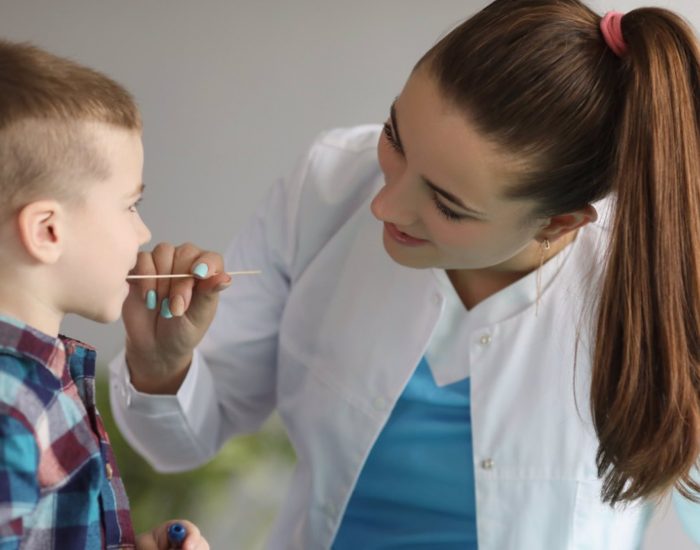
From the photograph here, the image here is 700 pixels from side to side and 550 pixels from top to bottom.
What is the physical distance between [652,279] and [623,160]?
140 mm

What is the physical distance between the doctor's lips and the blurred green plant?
3.41 feet

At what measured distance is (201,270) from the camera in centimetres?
123

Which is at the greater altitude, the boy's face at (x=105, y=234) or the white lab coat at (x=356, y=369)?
the boy's face at (x=105, y=234)

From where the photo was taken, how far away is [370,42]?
2.06m

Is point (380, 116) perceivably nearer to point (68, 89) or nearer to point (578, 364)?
point (578, 364)

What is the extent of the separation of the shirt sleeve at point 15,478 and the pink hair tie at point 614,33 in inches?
29.0

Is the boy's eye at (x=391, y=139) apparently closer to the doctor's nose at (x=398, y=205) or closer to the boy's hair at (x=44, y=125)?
the doctor's nose at (x=398, y=205)

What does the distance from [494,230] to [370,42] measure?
3.02 ft

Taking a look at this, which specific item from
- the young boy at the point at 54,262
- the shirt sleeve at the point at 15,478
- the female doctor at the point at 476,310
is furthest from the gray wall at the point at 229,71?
the shirt sleeve at the point at 15,478

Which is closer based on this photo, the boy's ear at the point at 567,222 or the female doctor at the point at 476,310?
the female doctor at the point at 476,310

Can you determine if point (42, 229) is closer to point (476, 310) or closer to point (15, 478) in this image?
point (15, 478)

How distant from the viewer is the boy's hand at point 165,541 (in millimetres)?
1065

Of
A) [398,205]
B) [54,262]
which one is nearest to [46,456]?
[54,262]

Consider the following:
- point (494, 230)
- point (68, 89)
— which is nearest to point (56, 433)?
point (68, 89)
